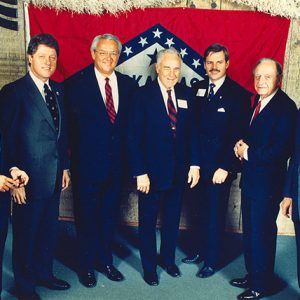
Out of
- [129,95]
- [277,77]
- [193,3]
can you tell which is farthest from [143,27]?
[277,77]

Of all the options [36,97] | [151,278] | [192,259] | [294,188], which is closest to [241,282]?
[192,259]

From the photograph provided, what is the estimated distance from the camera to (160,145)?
3023 millimetres

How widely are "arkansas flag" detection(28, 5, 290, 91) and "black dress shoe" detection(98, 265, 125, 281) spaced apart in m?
1.71

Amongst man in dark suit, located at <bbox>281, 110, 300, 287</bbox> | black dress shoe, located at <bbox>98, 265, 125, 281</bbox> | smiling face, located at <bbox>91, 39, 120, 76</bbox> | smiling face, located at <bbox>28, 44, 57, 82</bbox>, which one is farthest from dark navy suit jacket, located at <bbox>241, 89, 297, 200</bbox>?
Answer: smiling face, located at <bbox>28, 44, 57, 82</bbox>

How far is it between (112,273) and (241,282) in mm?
978

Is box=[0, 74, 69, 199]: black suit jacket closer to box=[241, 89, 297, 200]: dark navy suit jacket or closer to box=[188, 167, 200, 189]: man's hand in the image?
box=[188, 167, 200, 189]: man's hand

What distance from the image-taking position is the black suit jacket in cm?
268

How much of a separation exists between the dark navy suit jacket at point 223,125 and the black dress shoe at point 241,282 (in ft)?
2.67

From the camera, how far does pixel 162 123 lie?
300cm

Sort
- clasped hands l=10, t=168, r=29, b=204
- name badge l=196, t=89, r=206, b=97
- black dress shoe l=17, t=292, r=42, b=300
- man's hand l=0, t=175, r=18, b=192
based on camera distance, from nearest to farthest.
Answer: man's hand l=0, t=175, r=18, b=192 → clasped hands l=10, t=168, r=29, b=204 → black dress shoe l=17, t=292, r=42, b=300 → name badge l=196, t=89, r=206, b=97

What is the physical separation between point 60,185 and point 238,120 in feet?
4.45

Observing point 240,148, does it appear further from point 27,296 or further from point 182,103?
point 27,296

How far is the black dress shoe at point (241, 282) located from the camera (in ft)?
10.5

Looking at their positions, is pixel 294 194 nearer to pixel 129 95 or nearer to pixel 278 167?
pixel 278 167
